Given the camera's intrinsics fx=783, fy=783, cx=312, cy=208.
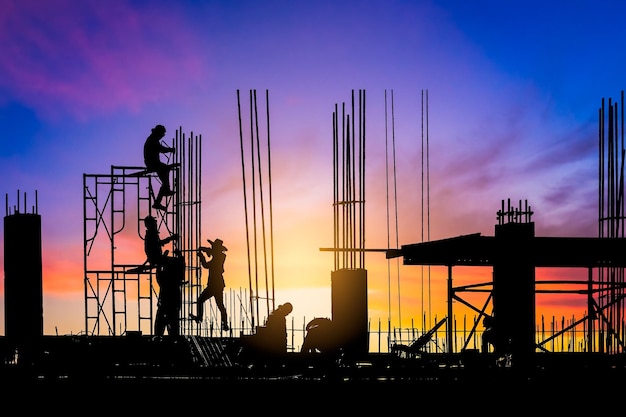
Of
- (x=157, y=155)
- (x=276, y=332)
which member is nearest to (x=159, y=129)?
(x=157, y=155)

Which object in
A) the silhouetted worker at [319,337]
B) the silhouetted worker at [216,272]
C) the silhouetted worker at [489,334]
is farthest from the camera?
the silhouetted worker at [216,272]

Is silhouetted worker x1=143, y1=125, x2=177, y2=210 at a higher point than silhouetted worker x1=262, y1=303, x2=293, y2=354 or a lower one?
higher

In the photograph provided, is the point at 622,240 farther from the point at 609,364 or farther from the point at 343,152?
the point at 343,152

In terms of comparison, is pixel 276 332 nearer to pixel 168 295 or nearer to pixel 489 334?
pixel 489 334

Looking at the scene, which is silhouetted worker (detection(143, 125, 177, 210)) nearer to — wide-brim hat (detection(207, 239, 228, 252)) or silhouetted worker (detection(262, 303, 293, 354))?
wide-brim hat (detection(207, 239, 228, 252))

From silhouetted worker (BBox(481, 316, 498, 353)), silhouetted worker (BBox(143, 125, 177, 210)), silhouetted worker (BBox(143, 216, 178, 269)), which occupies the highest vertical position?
silhouetted worker (BBox(143, 125, 177, 210))

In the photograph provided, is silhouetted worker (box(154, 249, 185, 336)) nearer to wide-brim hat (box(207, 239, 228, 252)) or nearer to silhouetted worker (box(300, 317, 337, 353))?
wide-brim hat (box(207, 239, 228, 252))

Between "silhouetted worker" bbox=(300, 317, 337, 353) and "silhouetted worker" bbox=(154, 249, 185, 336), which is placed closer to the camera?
"silhouetted worker" bbox=(300, 317, 337, 353)

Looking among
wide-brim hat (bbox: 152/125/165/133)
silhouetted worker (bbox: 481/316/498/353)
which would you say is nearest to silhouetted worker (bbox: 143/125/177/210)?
wide-brim hat (bbox: 152/125/165/133)

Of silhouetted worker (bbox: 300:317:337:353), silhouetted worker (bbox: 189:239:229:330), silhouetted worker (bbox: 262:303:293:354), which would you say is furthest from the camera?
silhouetted worker (bbox: 189:239:229:330)

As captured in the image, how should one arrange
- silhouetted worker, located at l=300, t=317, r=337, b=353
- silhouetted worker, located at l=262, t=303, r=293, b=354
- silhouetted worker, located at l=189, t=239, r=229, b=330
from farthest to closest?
silhouetted worker, located at l=189, t=239, r=229, b=330 → silhouetted worker, located at l=262, t=303, r=293, b=354 → silhouetted worker, located at l=300, t=317, r=337, b=353

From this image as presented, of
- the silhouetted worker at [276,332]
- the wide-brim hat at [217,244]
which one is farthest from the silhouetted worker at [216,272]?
the silhouetted worker at [276,332]

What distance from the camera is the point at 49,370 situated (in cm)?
1511

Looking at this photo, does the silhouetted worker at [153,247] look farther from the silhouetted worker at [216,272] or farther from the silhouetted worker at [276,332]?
the silhouetted worker at [276,332]
